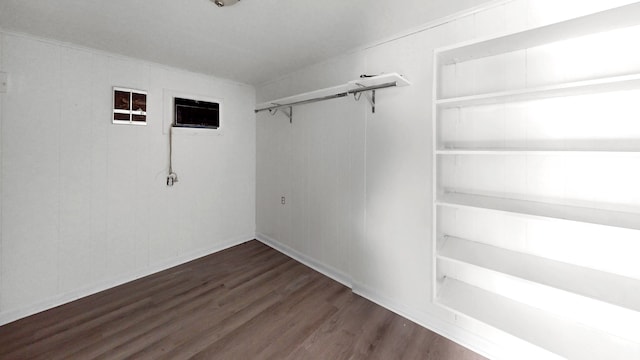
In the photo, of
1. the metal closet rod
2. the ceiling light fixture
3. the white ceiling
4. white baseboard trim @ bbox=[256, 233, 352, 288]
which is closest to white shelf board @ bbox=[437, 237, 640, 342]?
white baseboard trim @ bbox=[256, 233, 352, 288]

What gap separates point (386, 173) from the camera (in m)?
2.16

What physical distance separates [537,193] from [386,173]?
0.99 metres

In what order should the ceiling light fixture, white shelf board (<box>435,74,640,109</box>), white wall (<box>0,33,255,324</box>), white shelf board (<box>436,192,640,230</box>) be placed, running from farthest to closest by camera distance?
white wall (<box>0,33,255,324</box>)
the ceiling light fixture
white shelf board (<box>436,192,640,230</box>)
white shelf board (<box>435,74,640,109</box>)

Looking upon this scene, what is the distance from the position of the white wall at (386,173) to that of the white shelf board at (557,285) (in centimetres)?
29

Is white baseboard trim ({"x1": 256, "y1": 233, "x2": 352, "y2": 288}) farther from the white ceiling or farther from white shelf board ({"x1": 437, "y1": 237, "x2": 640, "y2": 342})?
the white ceiling

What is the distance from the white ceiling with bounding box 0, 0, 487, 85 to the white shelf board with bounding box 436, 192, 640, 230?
1220 millimetres

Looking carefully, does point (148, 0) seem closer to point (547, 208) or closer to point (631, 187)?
point (547, 208)

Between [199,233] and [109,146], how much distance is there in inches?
52.8

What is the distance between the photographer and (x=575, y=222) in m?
1.13

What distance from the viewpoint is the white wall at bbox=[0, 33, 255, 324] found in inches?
79.7

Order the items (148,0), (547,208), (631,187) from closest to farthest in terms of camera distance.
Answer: (631,187) → (547,208) → (148,0)

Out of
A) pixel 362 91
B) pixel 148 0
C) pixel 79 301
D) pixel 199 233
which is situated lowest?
pixel 79 301

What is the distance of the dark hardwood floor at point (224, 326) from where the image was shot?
1698mm

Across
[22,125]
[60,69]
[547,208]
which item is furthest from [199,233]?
[547,208]
